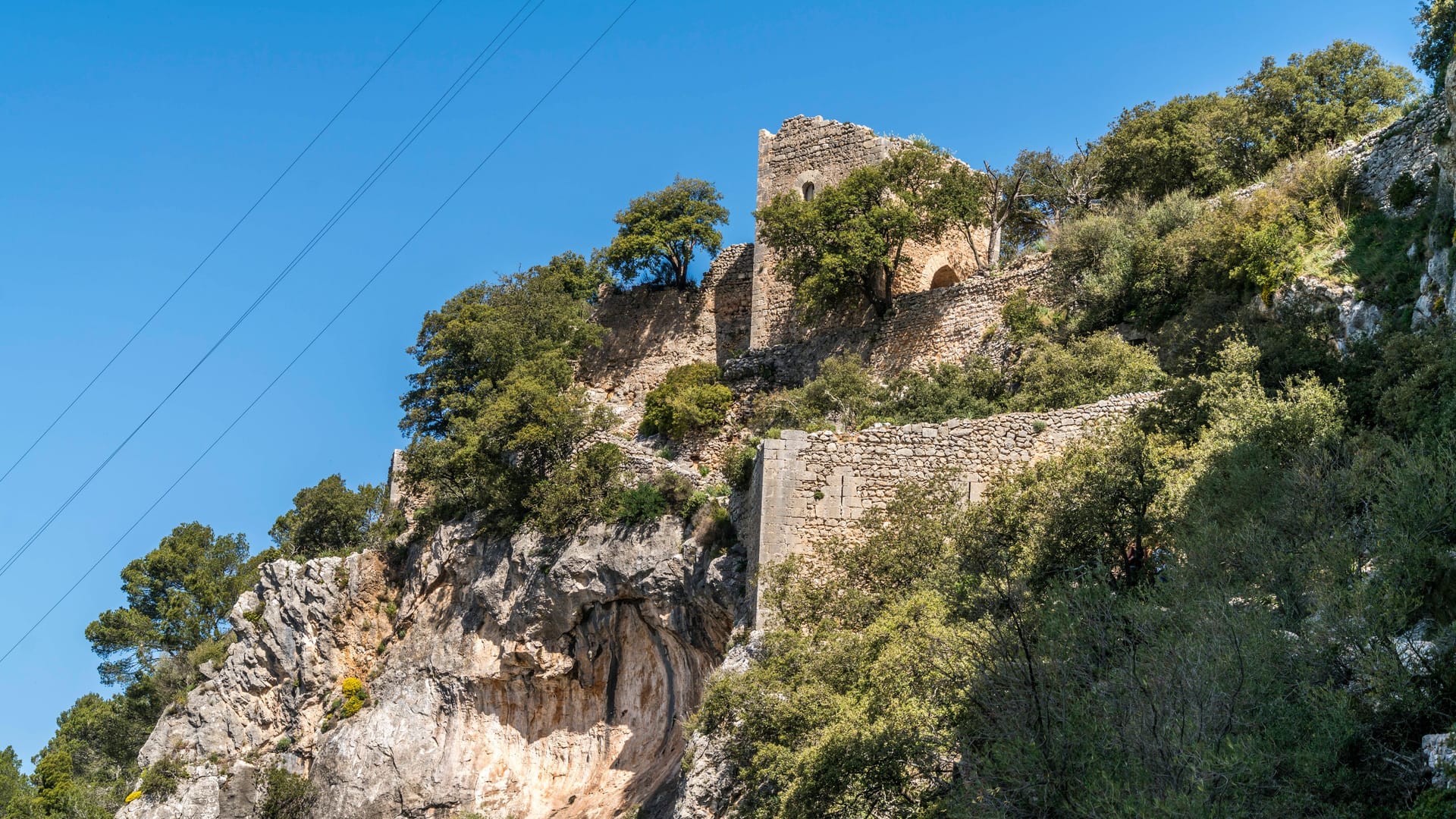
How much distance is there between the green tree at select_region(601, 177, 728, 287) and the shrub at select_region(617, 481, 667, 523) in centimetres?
1365

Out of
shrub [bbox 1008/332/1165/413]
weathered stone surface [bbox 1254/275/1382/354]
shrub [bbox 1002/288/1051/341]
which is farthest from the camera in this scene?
shrub [bbox 1002/288/1051/341]

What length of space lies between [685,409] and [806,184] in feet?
27.3

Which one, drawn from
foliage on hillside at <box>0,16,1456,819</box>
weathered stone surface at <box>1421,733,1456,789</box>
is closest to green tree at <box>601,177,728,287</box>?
foliage on hillside at <box>0,16,1456,819</box>

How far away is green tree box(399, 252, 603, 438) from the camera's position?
35.5m

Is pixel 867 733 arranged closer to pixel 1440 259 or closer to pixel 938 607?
pixel 938 607

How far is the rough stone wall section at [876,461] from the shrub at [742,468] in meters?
1.56

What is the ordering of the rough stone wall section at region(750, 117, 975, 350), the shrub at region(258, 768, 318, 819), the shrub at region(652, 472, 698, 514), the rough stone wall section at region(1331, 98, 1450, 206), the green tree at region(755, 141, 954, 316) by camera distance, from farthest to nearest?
the rough stone wall section at region(750, 117, 975, 350) < the green tree at region(755, 141, 954, 316) < the shrub at region(258, 768, 318, 819) < the shrub at region(652, 472, 698, 514) < the rough stone wall section at region(1331, 98, 1450, 206)

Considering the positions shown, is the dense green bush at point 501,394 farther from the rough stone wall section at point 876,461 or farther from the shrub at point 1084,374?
the shrub at point 1084,374

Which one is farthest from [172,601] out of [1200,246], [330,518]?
[1200,246]

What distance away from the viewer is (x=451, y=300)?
38906 mm

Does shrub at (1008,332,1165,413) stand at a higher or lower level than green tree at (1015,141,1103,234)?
lower

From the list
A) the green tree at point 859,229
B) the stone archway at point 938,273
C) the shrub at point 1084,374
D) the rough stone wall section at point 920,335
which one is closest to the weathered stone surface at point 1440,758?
the shrub at point 1084,374

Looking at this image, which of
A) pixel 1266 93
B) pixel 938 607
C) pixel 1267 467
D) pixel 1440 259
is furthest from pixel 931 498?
pixel 1266 93

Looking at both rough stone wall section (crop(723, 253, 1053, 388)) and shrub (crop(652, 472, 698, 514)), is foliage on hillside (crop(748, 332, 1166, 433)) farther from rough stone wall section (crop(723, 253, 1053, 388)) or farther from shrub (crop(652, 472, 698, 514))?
shrub (crop(652, 472, 698, 514))
